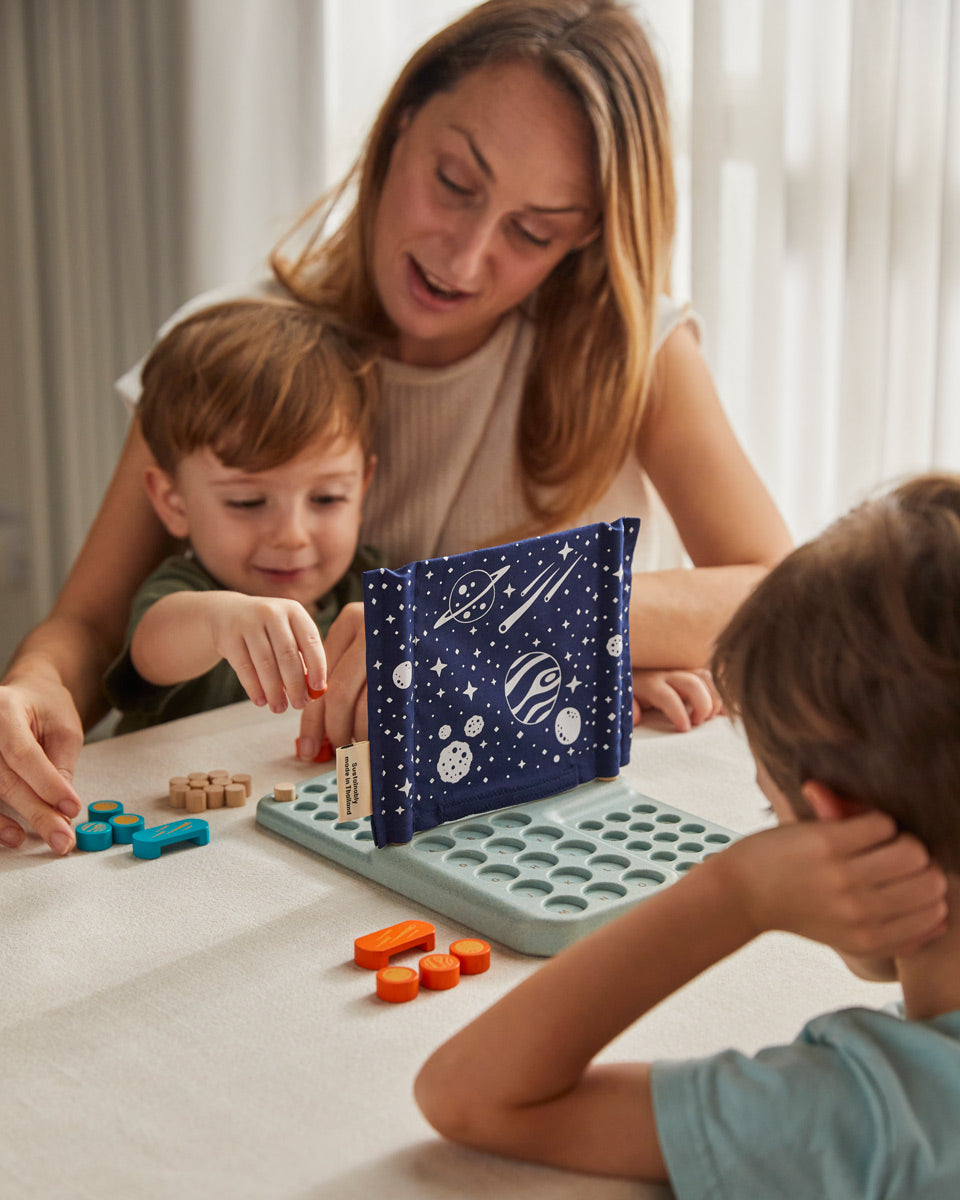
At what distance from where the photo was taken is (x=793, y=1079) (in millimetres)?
502

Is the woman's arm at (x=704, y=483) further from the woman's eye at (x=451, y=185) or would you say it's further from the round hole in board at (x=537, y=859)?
the round hole in board at (x=537, y=859)

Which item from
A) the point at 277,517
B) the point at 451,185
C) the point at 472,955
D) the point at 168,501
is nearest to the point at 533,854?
the point at 472,955

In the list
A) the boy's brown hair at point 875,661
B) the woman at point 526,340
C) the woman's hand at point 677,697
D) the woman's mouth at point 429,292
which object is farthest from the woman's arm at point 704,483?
the boy's brown hair at point 875,661

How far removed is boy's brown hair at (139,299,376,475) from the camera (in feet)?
3.92

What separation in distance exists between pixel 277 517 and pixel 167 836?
45cm

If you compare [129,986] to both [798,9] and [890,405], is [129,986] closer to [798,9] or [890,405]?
[890,405]

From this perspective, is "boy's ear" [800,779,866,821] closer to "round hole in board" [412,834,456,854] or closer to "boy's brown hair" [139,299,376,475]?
"round hole in board" [412,834,456,854]

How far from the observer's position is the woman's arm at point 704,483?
132cm

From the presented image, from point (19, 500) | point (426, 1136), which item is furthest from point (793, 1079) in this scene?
point (19, 500)

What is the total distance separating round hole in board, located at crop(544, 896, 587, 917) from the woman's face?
0.77 meters

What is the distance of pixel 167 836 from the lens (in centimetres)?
84

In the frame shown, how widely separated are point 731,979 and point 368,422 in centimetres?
81

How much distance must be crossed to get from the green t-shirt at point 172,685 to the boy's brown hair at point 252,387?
0.12 m

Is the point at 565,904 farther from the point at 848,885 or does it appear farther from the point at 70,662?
the point at 70,662
